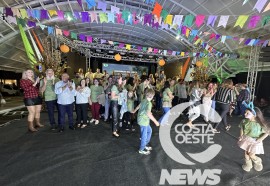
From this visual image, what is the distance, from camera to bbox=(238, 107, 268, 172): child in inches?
94.0

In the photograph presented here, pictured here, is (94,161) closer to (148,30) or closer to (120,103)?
(120,103)

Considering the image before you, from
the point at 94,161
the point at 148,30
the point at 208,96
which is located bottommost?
the point at 94,161

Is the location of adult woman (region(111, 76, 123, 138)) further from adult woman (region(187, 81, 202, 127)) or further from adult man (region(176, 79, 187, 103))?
adult man (region(176, 79, 187, 103))

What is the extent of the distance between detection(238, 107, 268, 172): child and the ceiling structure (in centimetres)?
487

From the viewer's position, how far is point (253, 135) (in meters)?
2.43

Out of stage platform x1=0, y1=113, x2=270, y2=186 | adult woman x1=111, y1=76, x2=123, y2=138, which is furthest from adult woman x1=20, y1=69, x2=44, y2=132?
adult woman x1=111, y1=76, x2=123, y2=138

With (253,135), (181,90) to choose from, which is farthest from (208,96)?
(253,135)

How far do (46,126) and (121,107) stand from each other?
2.45 metres

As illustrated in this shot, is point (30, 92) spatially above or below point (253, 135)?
above

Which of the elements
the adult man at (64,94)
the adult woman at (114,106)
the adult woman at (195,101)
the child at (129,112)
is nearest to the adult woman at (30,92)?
the adult man at (64,94)

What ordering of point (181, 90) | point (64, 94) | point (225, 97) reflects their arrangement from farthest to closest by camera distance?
1. point (181, 90)
2. point (225, 97)
3. point (64, 94)

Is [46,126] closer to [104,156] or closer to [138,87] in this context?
[104,156]

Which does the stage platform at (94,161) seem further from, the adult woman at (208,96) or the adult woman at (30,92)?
the adult woman at (208,96)

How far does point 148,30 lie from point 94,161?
13.0 metres
